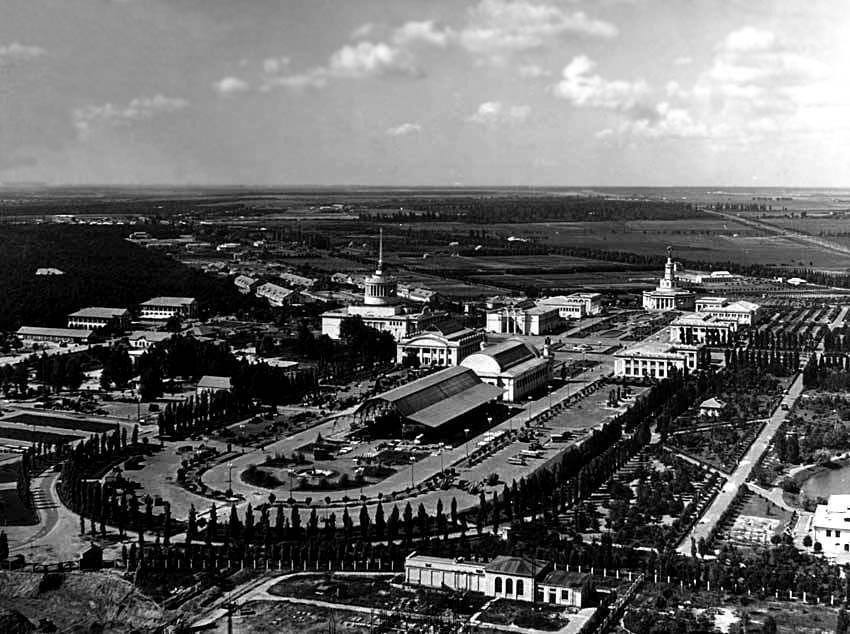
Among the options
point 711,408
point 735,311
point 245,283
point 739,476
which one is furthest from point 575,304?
point 739,476

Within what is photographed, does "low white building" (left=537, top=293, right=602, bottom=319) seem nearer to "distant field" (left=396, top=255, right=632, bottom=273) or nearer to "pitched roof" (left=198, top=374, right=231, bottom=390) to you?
"distant field" (left=396, top=255, right=632, bottom=273)

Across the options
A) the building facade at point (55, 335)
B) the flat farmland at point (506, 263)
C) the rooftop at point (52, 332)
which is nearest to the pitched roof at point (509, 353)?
the building facade at point (55, 335)

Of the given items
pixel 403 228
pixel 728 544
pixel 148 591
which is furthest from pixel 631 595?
pixel 403 228

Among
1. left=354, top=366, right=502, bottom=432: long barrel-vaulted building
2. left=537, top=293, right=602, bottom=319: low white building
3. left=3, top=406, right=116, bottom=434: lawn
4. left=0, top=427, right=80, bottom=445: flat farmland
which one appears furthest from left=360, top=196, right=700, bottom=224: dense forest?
left=0, top=427, right=80, bottom=445: flat farmland

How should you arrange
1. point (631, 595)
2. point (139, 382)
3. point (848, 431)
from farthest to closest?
point (139, 382) → point (848, 431) → point (631, 595)

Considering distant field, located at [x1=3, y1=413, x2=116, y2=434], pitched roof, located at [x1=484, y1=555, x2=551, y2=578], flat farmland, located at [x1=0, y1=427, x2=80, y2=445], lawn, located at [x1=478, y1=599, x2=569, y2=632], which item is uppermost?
pitched roof, located at [x1=484, y1=555, x2=551, y2=578]

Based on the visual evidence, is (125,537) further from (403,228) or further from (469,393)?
(403,228)
